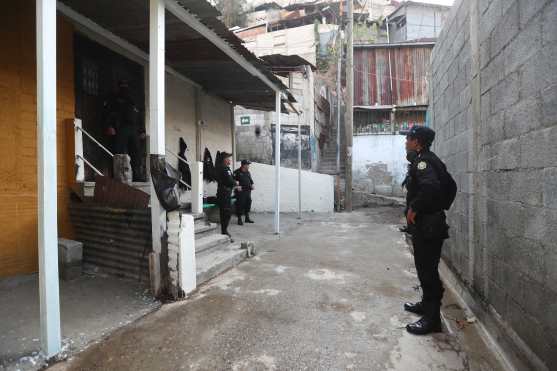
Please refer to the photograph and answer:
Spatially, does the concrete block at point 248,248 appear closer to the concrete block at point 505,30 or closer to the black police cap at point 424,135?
the black police cap at point 424,135

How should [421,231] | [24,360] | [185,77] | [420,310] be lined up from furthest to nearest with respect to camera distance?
[185,77] → [420,310] → [421,231] → [24,360]

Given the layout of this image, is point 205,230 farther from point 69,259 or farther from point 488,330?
point 488,330

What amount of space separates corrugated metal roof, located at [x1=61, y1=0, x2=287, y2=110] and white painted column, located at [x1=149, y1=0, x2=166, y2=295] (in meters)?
0.39

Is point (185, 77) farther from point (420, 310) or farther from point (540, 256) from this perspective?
point (540, 256)

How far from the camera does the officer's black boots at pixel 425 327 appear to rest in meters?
3.10

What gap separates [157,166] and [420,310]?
10.1 feet

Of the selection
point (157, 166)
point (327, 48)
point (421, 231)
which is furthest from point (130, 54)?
point (327, 48)

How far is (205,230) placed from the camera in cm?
565

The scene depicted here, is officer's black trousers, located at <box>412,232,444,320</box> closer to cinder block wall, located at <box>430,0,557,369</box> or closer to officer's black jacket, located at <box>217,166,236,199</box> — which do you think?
cinder block wall, located at <box>430,0,557,369</box>

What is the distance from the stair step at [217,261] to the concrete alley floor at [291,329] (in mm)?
127

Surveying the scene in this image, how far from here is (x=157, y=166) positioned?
3.88m

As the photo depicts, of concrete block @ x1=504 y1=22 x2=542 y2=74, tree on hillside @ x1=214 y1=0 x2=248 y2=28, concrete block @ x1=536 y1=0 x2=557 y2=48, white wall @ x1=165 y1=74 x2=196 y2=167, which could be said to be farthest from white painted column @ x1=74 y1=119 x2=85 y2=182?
tree on hillside @ x1=214 y1=0 x2=248 y2=28

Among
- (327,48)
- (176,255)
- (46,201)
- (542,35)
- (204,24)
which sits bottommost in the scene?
(176,255)

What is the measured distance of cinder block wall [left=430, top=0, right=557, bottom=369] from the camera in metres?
2.20
